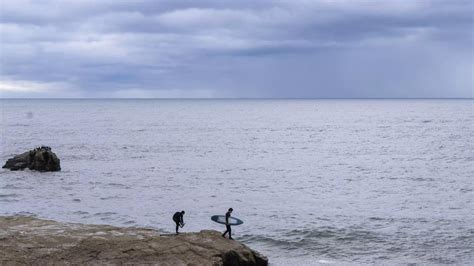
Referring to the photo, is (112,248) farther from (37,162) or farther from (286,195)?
Answer: (37,162)

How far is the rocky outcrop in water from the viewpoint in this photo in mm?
55594

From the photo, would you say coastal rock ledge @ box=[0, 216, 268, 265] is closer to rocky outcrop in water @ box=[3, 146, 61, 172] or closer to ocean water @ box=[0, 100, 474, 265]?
ocean water @ box=[0, 100, 474, 265]

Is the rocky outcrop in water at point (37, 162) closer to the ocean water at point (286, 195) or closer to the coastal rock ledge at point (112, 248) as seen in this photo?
the ocean water at point (286, 195)

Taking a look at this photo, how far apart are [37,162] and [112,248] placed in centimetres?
3700

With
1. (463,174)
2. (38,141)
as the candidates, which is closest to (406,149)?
(463,174)

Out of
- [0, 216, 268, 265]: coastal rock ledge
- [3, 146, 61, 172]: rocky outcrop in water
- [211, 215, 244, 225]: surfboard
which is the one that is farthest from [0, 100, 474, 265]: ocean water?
[0, 216, 268, 265]: coastal rock ledge

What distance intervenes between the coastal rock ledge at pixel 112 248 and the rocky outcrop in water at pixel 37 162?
31940 mm

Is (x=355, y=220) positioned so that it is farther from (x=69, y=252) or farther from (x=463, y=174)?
Answer: (x=463, y=174)

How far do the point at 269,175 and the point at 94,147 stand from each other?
37.5m

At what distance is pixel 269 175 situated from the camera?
57.6 m

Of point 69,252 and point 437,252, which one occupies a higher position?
point 69,252

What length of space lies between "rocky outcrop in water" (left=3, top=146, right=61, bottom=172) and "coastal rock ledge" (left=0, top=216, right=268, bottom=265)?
31.9m

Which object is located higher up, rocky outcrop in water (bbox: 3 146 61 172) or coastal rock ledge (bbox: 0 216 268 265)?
coastal rock ledge (bbox: 0 216 268 265)

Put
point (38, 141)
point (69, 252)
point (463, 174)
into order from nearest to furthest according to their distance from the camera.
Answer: point (69, 252)
point (463, 174)
point (38, 141)
